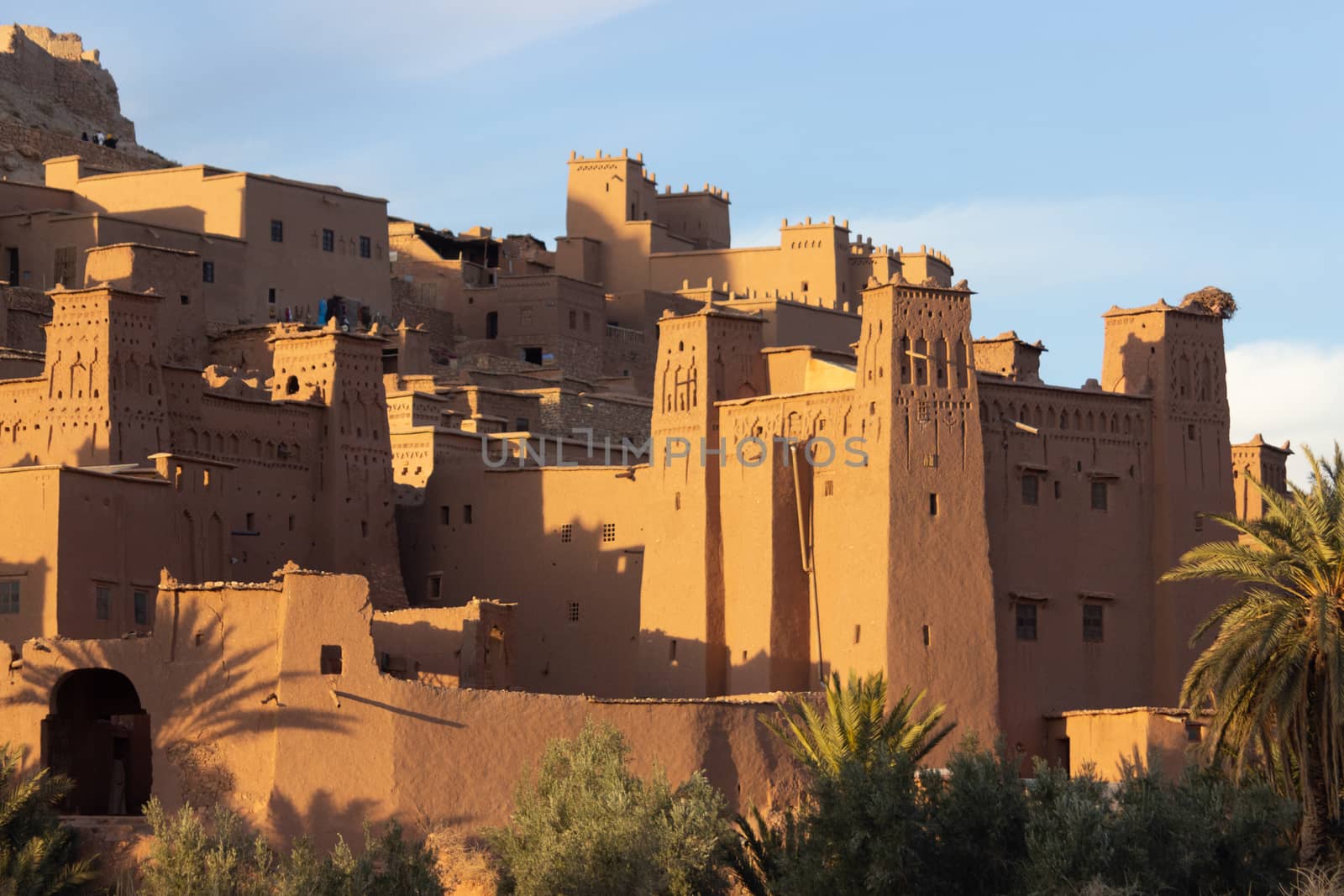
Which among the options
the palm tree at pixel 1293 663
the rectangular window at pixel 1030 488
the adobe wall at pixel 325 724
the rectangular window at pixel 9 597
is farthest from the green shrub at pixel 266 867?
→ the rectangular window at pixel 1030 488

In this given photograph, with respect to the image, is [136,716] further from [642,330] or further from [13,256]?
[642,330]

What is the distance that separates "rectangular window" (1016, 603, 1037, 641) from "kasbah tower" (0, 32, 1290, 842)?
6 centimetres

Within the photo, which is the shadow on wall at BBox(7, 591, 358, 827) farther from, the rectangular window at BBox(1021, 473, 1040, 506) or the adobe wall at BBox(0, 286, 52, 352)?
the adobe wall at BBox(0, 286, 52, 352)

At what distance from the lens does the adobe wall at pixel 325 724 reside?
3894cm

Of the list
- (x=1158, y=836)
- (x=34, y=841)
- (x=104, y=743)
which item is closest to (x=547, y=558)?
(x=104, y=743)

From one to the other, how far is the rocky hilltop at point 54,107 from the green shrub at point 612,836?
1569 inches

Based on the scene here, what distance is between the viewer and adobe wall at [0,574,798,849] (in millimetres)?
38938

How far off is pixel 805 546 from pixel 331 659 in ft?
36.6

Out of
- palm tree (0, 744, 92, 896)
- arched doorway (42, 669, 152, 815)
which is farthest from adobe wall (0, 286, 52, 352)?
palm tree (0, 744, 92, 896)

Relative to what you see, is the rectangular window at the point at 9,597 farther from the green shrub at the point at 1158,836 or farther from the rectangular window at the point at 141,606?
the green shrub at the point at 1158,836

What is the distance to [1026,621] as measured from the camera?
157 ft

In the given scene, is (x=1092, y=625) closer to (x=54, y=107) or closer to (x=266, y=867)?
(x=266, y=867)

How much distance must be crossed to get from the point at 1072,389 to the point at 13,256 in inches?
1019

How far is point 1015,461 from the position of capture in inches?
1896
